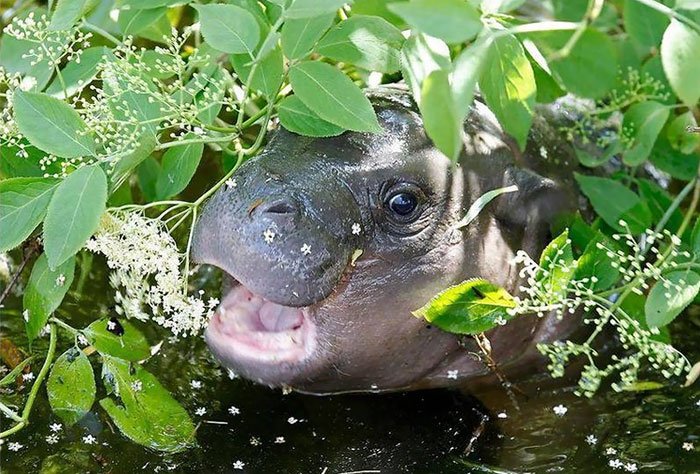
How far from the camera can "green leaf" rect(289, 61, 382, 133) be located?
2.92 m

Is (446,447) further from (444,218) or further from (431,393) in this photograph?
(444,218)

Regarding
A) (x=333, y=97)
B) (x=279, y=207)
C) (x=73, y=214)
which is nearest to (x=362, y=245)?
(x=279, y=207)

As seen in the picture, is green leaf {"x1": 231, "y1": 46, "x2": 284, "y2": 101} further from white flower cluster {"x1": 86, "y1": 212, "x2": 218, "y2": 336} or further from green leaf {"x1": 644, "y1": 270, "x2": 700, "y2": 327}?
green leaf {"x1": 644, "y1": 270, "x2": 700, "y2": 327}

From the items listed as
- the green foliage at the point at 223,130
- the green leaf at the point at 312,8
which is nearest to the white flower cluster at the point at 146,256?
the green foliage at the point at 223,130

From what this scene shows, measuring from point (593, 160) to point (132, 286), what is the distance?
163 centimetres

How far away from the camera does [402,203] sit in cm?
Answer: 326

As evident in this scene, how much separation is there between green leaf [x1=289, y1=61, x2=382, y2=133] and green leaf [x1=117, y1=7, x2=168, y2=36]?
1.86 feet

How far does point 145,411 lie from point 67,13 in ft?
3.55

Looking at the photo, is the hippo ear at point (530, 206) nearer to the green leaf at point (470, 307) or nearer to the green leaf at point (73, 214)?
the green leaf at point (470, 307)

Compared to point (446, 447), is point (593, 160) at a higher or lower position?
higher

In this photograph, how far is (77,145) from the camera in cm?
300

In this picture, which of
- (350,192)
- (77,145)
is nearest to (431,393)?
(350,192)

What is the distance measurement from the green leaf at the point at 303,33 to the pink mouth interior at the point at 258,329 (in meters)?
0.70

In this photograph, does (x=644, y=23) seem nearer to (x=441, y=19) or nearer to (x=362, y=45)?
(x=362, y=45)
